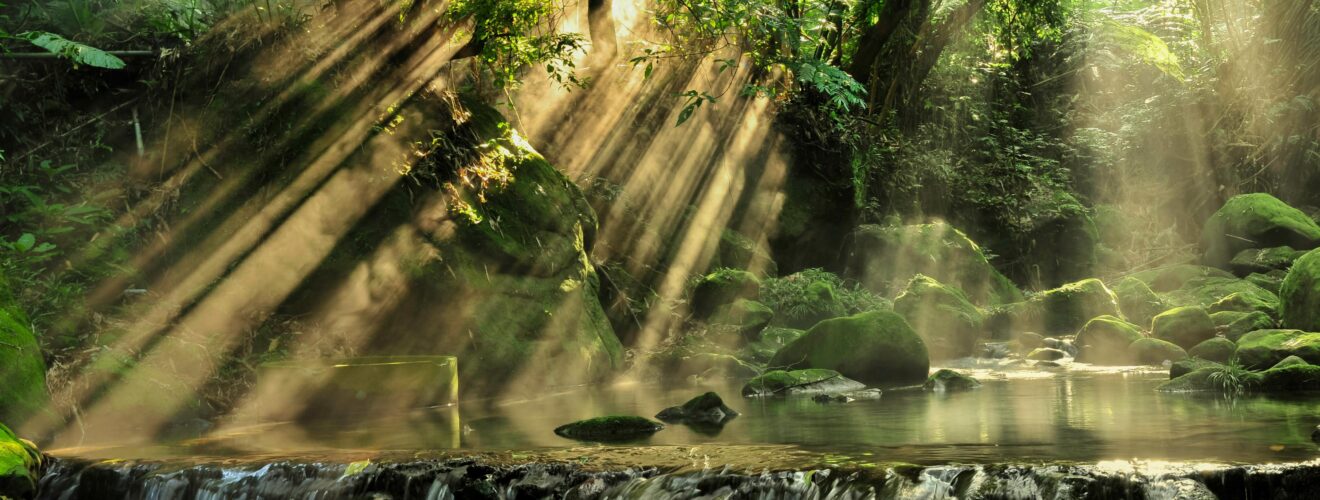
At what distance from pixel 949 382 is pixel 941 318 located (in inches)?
177

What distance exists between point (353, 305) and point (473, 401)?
156 centimetres

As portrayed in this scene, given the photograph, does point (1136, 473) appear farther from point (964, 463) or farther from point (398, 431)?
point (398, 431)

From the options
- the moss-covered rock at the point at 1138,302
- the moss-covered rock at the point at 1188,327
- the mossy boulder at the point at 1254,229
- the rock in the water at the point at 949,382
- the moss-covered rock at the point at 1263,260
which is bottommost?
the rock in the water at the point at 949,382

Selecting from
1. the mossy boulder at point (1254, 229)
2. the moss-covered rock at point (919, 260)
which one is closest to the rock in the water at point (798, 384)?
the moss-covered rock at point (919, 260)

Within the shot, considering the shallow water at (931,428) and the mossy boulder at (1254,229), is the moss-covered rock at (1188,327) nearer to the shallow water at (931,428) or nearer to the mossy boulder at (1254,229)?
the shallow water at (931,428)

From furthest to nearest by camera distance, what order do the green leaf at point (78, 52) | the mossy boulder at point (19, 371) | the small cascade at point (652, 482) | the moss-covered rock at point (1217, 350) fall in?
the moss-covered rock at point (1217, 350)
the green leaf at point (78, 52)
the mossy boulder at point (19, 371)
the small cascade at point (652, 482)

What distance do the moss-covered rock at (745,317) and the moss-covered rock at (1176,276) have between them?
8.28m

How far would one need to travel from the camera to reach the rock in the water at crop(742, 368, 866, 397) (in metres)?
10.2

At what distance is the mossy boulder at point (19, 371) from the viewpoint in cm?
716

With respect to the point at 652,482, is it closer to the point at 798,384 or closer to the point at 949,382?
the point at 798,384

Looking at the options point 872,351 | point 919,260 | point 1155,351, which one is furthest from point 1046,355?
point 919,260

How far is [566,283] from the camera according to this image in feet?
39.4

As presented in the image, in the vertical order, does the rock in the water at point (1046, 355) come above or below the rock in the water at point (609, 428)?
above

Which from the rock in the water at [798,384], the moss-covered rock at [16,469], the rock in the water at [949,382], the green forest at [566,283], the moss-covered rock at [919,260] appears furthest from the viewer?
the moss-covered rock at [919,260]
